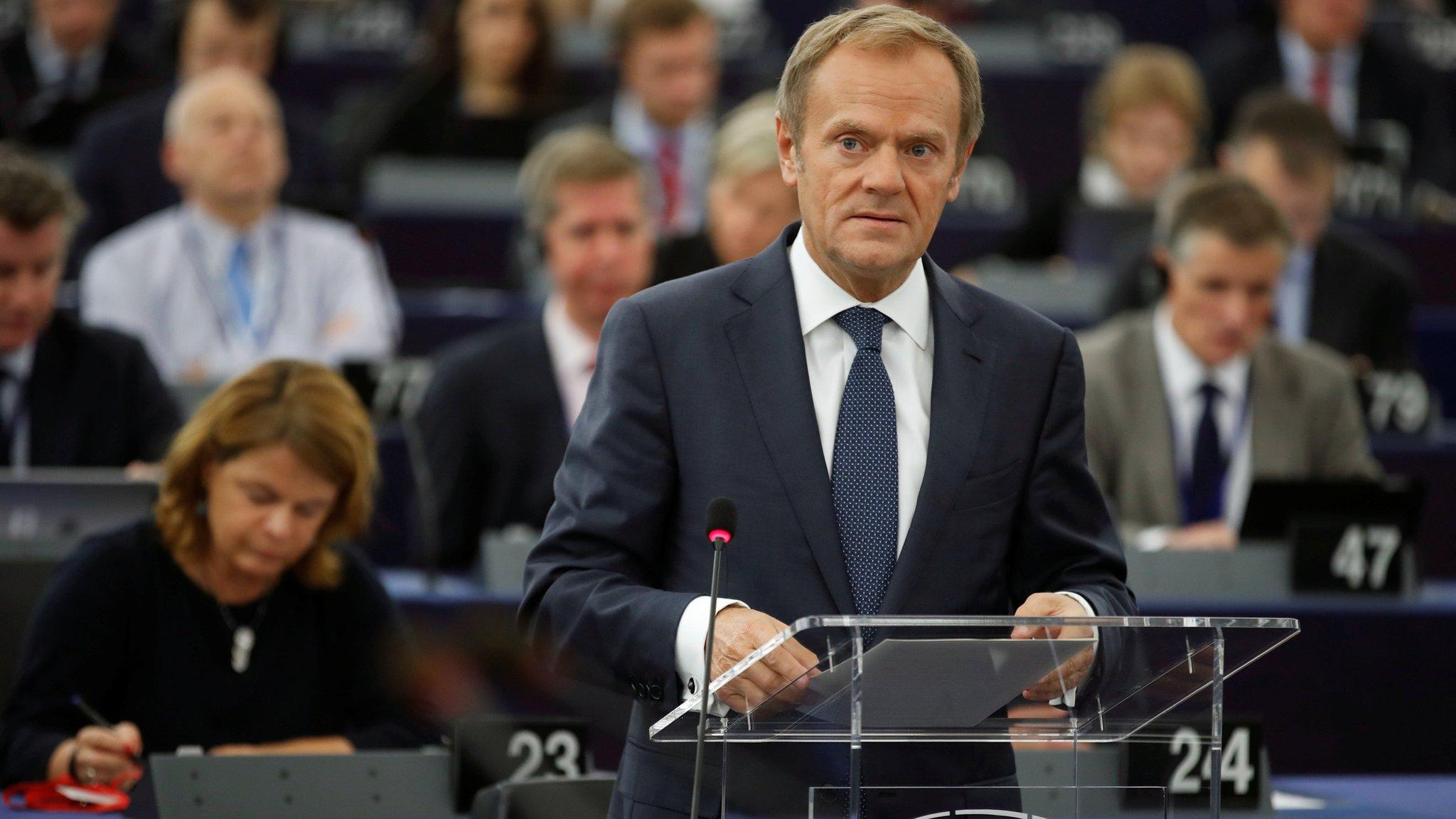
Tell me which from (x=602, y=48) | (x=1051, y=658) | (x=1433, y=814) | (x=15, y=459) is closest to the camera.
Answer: (x=1051, y=658)

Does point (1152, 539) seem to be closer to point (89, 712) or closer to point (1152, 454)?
point (1152, 454)

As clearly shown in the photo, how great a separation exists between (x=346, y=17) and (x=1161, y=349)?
4.67 metres

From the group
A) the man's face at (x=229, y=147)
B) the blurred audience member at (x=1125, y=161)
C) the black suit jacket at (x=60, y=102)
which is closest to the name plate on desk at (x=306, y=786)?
the man's face at (x=229, y=147)

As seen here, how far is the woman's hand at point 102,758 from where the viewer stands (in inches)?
103

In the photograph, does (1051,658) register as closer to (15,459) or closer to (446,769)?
(446,769)

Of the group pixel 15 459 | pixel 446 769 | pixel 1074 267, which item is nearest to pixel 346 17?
pixel 1074 267

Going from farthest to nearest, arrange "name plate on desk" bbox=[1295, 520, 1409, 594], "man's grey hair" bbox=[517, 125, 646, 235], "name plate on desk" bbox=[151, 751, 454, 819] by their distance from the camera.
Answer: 1. "man's grey hair" bbox=[517, 125, 646, 235]
2. "name plate on desk" bbox=[1295, 520, 1409, 594]
3. "name plate on desk" bbox=[151, 751, 454, 819]

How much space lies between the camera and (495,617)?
3520 millimetres

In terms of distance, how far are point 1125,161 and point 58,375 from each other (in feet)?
11.0

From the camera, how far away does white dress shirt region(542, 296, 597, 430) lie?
4.21 m

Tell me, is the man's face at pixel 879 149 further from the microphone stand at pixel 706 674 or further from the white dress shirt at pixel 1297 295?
the white dress shirt at pixel 1297 295

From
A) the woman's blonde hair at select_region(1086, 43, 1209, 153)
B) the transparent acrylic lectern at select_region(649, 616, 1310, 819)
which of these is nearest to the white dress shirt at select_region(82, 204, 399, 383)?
the woman's blonde hair at select_region(1086, 43, 1209, 153)

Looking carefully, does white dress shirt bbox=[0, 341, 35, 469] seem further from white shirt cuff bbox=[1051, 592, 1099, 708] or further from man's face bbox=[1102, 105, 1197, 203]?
man's face bbox=[1102, 105, 1197, 203]

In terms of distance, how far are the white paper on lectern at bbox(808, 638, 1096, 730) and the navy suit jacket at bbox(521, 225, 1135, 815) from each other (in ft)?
0.19
